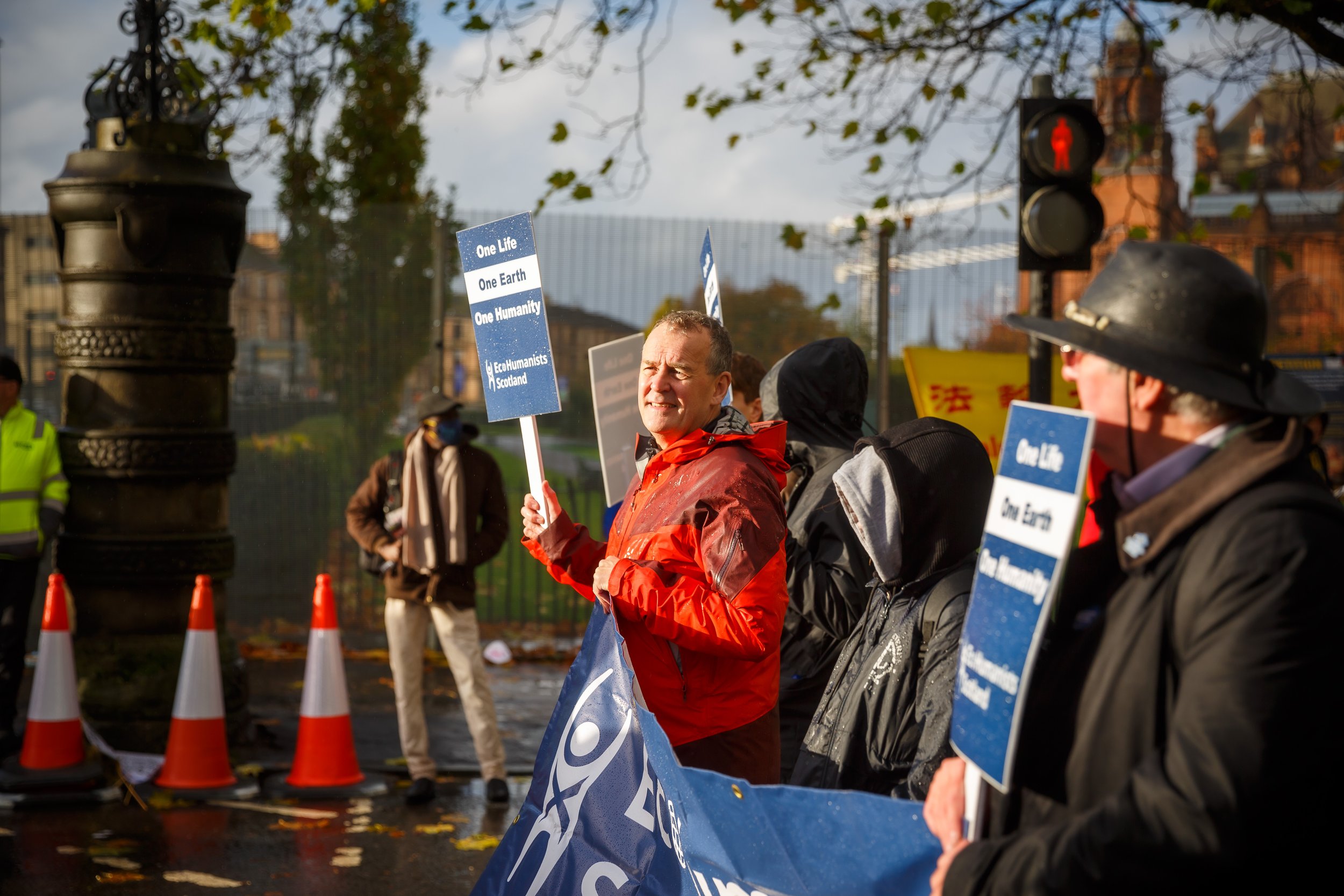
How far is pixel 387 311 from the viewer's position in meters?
10.8

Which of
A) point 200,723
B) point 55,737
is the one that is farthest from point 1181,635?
point 55,737

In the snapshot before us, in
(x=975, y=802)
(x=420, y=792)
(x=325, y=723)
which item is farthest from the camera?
(x=325, y=723)

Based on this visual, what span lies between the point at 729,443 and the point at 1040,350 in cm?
359

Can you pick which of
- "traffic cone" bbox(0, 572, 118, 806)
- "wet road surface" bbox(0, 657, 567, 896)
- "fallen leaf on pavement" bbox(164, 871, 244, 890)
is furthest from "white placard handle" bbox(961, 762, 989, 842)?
"traffic cone" bbox(0, 572, 118, 806)

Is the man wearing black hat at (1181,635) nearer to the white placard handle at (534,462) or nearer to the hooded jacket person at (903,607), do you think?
the hooded jacket person at (903,607)

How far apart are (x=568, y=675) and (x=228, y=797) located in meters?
3.82

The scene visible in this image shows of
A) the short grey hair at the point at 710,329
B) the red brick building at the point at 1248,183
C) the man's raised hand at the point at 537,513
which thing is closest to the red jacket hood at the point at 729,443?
the short grey hair at the point at 710,329

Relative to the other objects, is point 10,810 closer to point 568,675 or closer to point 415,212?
point 568,675

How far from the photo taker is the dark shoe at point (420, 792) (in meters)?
6.54

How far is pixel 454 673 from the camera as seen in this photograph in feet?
22.1

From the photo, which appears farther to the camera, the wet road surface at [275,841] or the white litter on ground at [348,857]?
the white litter on ground at [348,857]

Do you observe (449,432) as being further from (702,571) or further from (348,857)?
(702,571)

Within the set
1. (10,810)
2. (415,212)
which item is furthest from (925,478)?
(415,212)

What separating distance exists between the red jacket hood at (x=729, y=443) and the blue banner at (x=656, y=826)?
458 millimetres
